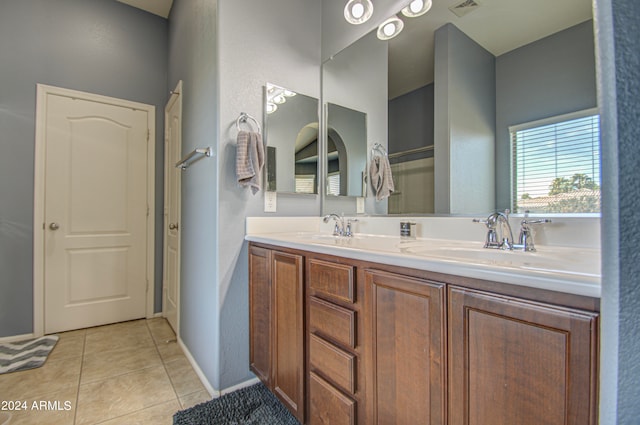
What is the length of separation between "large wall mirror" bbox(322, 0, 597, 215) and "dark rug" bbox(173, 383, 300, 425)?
117cm

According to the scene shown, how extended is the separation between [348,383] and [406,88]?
1.38 meters

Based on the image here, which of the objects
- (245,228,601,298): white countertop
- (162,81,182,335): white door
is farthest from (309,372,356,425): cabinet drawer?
(162,81,182,335): white door

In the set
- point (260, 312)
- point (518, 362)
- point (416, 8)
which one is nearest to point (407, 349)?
point (518, 362)

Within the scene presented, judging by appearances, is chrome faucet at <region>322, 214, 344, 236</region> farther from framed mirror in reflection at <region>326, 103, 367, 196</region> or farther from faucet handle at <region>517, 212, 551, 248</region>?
faucet handle at <region>517, 212, 551, 248</region>

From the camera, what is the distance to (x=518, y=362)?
596 millimetres

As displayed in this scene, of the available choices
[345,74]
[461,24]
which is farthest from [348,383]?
[345,74]

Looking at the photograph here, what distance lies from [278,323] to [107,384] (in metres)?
1.19

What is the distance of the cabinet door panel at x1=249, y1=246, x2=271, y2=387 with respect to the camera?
147 cm

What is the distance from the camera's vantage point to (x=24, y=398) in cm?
157

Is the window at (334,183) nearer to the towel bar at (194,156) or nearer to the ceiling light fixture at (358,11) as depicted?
the towel bar at (194,156)

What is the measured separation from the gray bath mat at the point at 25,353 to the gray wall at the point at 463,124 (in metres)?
2.71

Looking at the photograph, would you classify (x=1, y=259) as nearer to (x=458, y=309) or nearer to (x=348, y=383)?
(x=348, y=383)

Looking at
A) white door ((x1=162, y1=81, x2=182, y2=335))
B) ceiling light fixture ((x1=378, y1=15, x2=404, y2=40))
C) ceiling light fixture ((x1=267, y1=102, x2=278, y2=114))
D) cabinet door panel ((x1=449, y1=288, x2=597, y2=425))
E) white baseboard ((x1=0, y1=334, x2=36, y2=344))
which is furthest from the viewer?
white door ((x1=162, y1=81, x2=182, y2=335))

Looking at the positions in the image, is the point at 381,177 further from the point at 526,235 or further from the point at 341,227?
the point at 526,235
